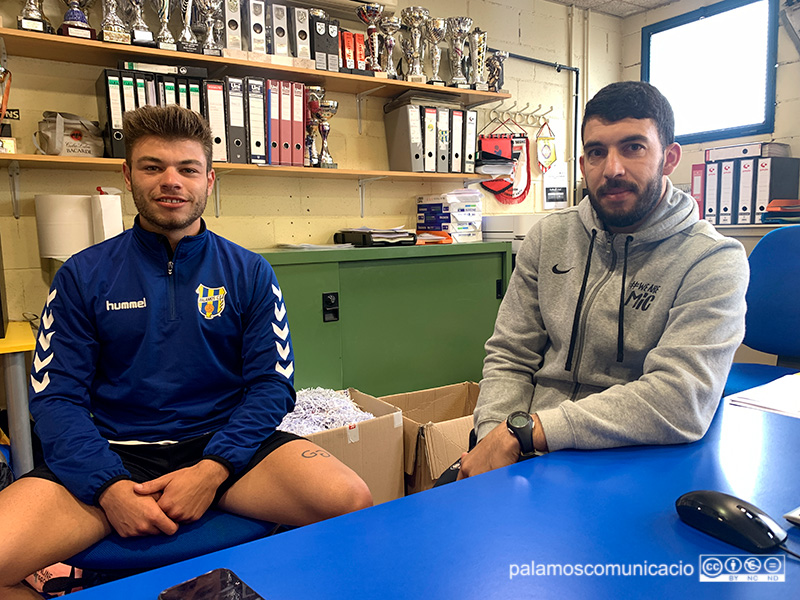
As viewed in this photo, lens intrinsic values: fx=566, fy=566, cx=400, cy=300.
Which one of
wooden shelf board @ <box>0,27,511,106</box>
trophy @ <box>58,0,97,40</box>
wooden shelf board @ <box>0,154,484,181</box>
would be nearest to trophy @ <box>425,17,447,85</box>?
wooden shelf board @ <box>0,27,511,106</box>

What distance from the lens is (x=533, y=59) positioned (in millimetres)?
3758

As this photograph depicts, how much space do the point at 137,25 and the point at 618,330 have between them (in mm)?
2207

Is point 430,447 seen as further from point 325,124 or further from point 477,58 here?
point 477,58

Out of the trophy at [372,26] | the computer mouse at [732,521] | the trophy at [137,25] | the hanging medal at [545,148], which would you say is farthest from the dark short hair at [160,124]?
the hanging medal at [545,148]

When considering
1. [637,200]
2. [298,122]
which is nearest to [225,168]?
[298,122]

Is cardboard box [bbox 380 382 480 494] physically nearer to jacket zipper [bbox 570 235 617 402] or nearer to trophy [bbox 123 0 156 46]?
jacket zipper [bbox 570 235 617 402]

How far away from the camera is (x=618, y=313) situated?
1.16 metres

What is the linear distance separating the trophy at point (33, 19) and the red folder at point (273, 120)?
2.78 feet

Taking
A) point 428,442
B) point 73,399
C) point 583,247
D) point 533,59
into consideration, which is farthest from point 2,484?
point 533,59

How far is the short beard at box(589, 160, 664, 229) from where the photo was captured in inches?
44.8

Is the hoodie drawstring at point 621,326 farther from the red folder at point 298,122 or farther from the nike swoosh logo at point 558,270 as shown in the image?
the red folder at point 298,122

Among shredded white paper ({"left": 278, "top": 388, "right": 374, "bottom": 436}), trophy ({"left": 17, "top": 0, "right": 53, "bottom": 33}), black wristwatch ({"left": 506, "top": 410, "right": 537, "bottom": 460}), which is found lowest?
shredded white paper ({"left": 278, "top": 388, "right": 374, "bottom": 436})

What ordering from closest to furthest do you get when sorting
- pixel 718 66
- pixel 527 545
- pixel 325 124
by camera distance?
pixel 527 545
pixel 325 124
pixel 718 66

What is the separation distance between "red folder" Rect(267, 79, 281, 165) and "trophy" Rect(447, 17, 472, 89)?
41.3 inches
